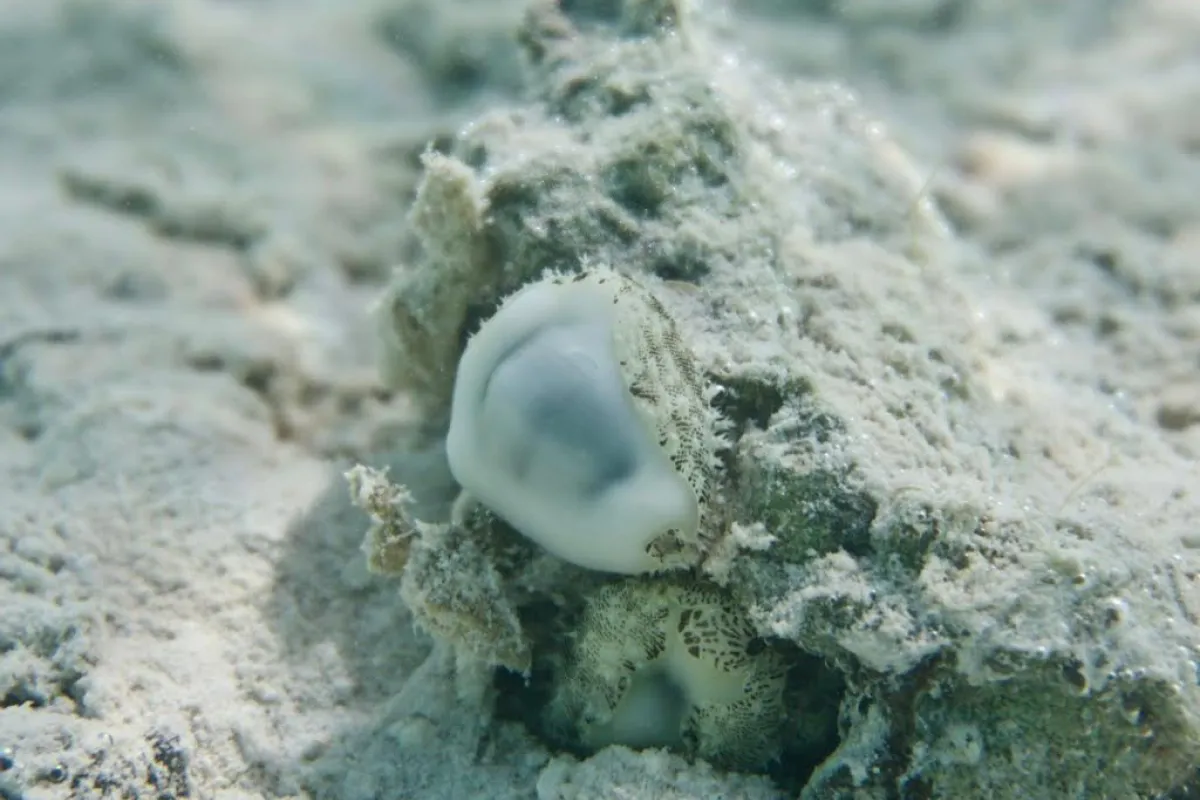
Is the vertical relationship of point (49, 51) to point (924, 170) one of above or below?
below

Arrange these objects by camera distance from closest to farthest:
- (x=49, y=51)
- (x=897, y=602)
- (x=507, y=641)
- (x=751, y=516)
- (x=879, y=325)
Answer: (x=897, y=602)
(x=751, y=516)
(x=507, y=641)
(x=879, y=325)
(x=49, y=51)

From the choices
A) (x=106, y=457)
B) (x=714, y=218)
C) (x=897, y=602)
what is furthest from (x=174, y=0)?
(x=897, y=602)

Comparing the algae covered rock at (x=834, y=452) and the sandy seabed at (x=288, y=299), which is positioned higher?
the algae covered rock at (x=834, y=452)

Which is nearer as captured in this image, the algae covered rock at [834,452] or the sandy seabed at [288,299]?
the algae covered rock at [834,452]

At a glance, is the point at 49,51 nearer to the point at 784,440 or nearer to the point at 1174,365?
the point at 784,440

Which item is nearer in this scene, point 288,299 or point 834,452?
point 834,452

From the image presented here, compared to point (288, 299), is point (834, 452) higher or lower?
higher

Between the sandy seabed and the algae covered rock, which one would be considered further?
the sandy seabed

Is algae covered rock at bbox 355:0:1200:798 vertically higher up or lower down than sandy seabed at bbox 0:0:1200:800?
higher up
